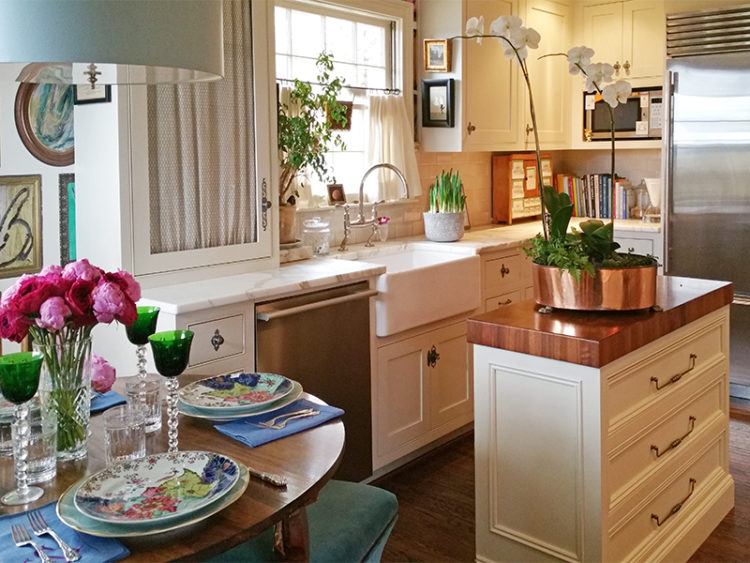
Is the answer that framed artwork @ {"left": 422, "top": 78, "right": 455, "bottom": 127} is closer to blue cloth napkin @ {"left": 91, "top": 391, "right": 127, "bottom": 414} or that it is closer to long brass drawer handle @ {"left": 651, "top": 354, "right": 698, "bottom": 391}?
long brass drawer handle @ {"left": 651, "top": 354, "right": 698, "bottom": 391}

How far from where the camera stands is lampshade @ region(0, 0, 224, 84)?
1239mm

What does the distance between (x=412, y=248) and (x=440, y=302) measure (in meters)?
0.63

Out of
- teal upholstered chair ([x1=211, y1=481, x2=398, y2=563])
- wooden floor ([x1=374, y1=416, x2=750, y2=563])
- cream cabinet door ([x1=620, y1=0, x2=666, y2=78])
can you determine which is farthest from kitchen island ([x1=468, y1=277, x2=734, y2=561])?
cream cabinet door ([x1=620, y1=0, x2=666, y2=78])

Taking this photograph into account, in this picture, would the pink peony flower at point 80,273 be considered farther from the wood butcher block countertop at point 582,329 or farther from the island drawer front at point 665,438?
the island drawer front at point 665,438

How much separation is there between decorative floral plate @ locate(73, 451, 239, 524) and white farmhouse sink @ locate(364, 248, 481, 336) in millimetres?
1799

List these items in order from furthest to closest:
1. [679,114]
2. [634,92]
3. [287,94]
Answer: [634,92] < [679,114] < [287,94]

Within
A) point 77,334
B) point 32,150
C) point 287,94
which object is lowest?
point 77,334

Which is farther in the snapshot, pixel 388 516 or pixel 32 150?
pixel 32 150

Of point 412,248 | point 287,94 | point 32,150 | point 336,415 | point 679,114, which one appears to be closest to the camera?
point 336,415

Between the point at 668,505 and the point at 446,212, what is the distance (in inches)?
76.6

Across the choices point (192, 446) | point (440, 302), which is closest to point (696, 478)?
point (440, 302)

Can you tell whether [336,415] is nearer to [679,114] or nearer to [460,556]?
[460,556]

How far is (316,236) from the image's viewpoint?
12.2 ft

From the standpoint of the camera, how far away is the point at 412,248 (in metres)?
4.17
